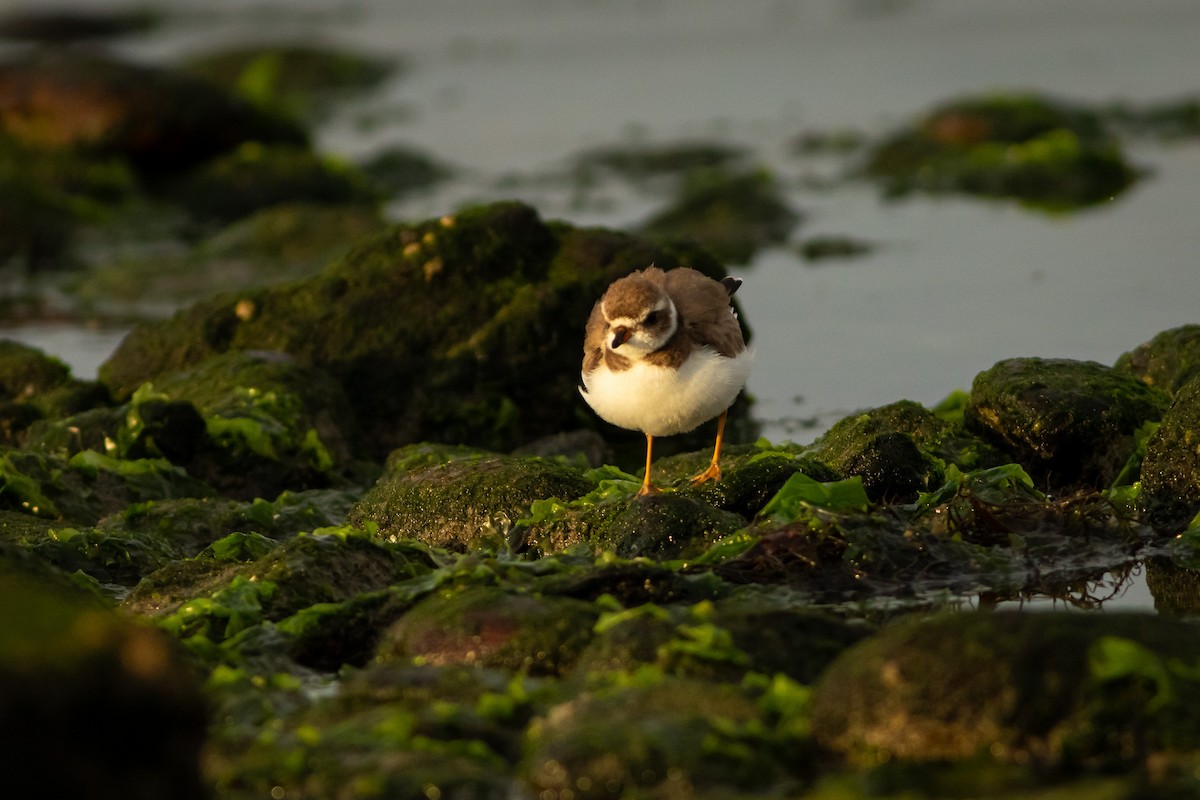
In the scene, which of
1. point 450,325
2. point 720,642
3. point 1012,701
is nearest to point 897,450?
point 720,642

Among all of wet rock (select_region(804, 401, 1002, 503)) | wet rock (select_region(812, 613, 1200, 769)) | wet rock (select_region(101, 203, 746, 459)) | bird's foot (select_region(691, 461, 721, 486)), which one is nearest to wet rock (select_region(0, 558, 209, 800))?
wet rock (select_region(812, 613, 1200, 769))

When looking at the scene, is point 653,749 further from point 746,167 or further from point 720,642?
point 746,167

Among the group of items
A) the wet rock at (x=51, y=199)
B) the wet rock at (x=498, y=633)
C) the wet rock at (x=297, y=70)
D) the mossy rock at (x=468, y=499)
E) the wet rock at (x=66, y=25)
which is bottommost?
the wet rock at (x=498, y=633)

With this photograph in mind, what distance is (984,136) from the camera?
66.2 ft

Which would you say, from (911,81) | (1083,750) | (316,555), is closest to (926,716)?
(1083,750)

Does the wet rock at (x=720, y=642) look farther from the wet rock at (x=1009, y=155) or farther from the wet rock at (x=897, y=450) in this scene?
the wet rock at (x=1009, y=155)

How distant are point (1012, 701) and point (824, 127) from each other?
1853 centimetres

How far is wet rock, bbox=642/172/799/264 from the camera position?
55.2 ft

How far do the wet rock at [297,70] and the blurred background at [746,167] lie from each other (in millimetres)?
63

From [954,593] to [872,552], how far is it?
38 centimetres

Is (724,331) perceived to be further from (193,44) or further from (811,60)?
(193,44)

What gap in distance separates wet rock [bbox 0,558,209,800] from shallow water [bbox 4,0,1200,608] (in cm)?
423

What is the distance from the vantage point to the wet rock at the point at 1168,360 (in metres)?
9.03

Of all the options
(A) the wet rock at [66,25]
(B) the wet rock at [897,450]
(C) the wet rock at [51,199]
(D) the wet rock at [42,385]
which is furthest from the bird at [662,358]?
(A) the wet rock at [66,25]
